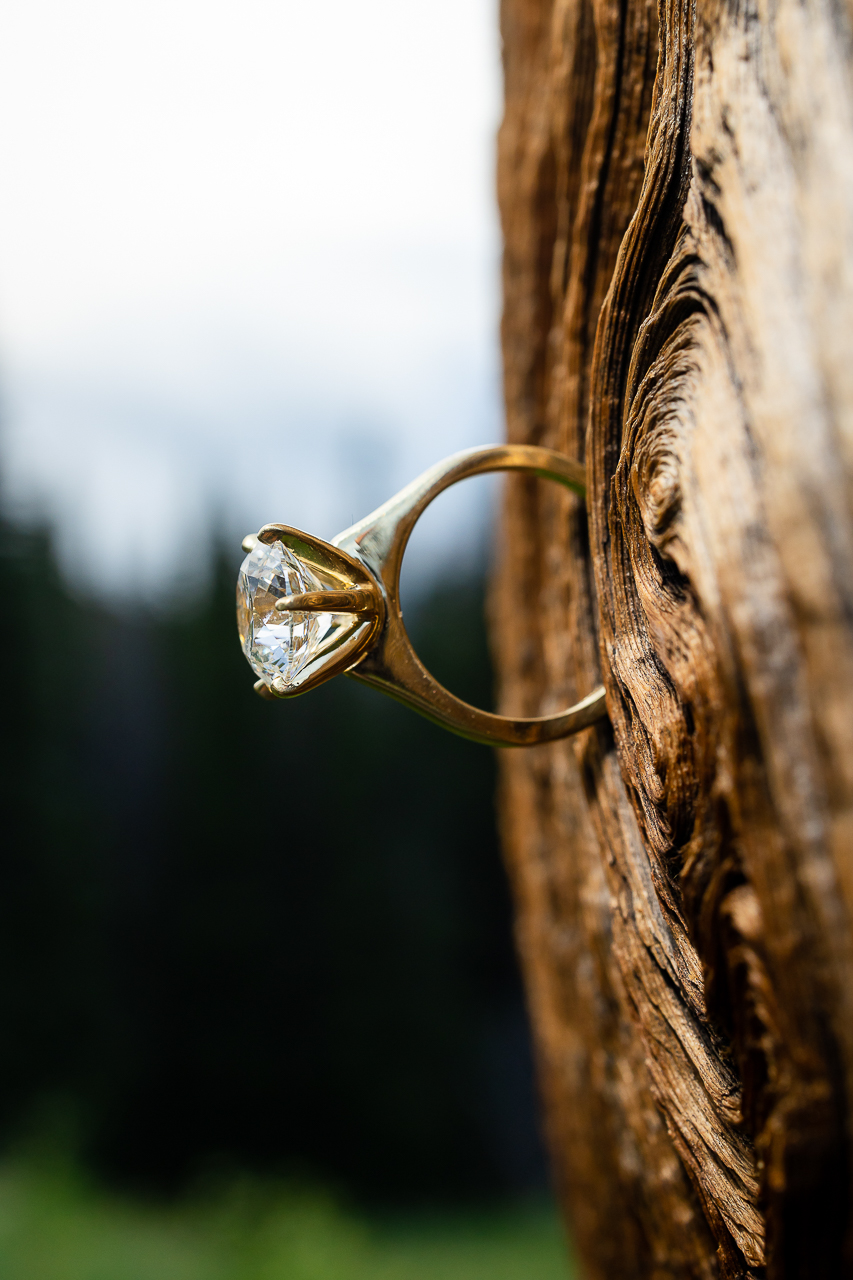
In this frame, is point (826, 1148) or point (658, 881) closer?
point (826, 1148)

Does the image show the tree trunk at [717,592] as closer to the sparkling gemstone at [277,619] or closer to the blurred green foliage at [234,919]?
the sparkling gemstone at [277,619]

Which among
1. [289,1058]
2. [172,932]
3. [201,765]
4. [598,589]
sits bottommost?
[289,1058]

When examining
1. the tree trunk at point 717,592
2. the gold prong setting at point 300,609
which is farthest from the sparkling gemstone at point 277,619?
the tree trunk at point 717,592

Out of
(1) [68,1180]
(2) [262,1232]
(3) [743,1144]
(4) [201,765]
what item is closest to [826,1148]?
(3) [743,1144]

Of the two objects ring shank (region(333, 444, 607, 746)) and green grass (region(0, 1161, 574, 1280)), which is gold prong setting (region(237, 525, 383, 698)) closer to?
ring shank (region(333, 444, 607, 746))

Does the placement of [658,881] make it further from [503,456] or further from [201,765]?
[201,765]

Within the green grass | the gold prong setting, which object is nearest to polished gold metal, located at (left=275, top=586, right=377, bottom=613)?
the gold prong setting

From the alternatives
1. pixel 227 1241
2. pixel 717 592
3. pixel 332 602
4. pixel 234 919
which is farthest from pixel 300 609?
pixel 234 919
